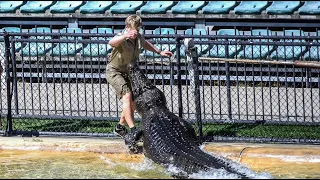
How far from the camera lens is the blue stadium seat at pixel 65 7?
2077 cm

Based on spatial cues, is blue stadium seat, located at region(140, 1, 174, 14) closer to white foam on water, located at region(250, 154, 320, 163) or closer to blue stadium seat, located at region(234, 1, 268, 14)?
blue stadium seat, located at region(234, 1, 268, 14)

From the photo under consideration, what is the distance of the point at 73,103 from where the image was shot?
1444 cm

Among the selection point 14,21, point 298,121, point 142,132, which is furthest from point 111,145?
point 14,21

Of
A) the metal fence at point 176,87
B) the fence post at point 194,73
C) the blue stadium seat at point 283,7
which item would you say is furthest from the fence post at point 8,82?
the blue stadium seat at point 283,7

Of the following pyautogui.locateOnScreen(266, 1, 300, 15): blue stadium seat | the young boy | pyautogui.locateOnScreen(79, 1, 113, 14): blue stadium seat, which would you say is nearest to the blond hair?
the young boy

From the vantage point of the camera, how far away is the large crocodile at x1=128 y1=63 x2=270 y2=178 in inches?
411

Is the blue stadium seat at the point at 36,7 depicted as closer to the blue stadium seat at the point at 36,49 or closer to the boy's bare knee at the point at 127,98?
the blue stadium seat at the point at 36,49

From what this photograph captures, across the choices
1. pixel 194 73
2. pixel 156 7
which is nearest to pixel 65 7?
pixel 156 7

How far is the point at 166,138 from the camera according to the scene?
1104cm

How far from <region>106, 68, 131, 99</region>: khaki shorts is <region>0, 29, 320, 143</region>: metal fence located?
0.79 meters

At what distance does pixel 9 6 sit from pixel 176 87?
30.5ft

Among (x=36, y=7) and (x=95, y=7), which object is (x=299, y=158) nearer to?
(x=95, y=7)

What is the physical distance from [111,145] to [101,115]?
5.52 ft

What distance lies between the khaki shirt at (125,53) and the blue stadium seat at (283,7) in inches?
317
